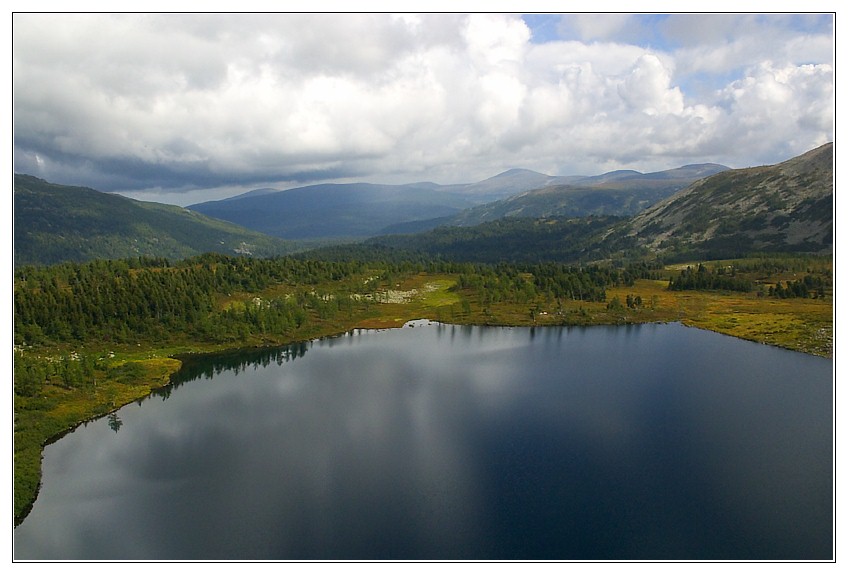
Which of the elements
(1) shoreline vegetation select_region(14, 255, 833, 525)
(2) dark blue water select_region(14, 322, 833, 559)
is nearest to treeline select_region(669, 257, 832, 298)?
(1) shoreline vegetation select_region(14, 255, 833, 525)

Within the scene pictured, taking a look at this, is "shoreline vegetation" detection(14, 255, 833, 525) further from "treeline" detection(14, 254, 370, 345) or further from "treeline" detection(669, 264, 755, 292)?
"treeline" detection(669, 264, 755, 292)

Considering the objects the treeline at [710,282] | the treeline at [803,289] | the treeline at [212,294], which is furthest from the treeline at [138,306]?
the treeline at [803,289]

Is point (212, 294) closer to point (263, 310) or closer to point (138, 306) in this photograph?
point (138, 306)

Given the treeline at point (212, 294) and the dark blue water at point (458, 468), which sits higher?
the treeline at point (212, 294)

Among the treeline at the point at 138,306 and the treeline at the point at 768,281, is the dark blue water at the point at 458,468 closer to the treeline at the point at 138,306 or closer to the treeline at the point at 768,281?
the treeline at the point at 138,306

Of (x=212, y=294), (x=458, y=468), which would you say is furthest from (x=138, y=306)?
(x=458, y=468)

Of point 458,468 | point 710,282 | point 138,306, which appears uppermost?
point 710,282
